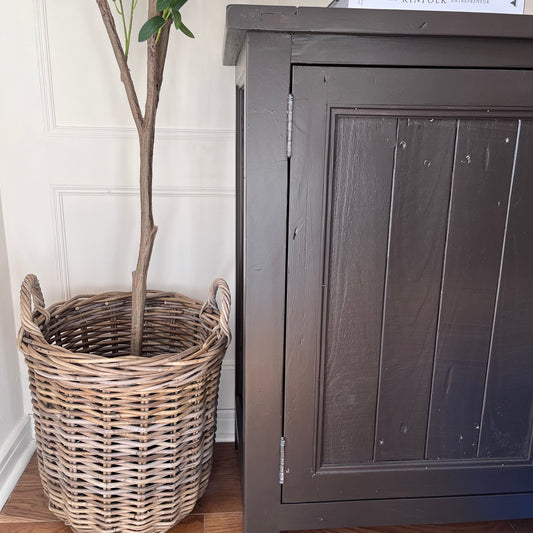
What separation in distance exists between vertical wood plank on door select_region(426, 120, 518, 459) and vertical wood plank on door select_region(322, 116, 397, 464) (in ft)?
0.41

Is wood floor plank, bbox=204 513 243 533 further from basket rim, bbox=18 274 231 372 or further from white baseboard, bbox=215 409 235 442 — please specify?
basket rim, bbox=18 274 231 372

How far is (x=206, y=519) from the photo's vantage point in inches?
49.2

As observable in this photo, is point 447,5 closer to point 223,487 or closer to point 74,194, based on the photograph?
point 74,194

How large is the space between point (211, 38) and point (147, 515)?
1131 mm

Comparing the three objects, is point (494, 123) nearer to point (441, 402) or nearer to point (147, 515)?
point (441, 402)

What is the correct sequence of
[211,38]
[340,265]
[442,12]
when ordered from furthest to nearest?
[211,38]
[340,265]
[442,12]

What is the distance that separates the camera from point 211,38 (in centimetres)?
134

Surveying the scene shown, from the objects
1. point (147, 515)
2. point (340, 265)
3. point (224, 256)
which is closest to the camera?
point (340, 265)

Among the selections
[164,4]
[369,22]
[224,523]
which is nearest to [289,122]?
[369,22]

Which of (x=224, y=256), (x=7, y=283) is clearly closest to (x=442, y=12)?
(x=224, y=256)

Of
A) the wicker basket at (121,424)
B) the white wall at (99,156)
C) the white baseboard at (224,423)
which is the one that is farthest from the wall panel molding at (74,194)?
the white baseboard at (224,423)

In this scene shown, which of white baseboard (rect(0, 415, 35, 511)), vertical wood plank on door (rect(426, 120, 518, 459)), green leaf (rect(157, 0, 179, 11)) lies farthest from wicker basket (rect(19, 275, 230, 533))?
green leaf (rect(157, 0, 179, 11))

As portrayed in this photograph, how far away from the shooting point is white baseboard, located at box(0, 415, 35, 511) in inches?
51.6

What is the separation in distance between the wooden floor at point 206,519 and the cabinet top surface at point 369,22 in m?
1.06
